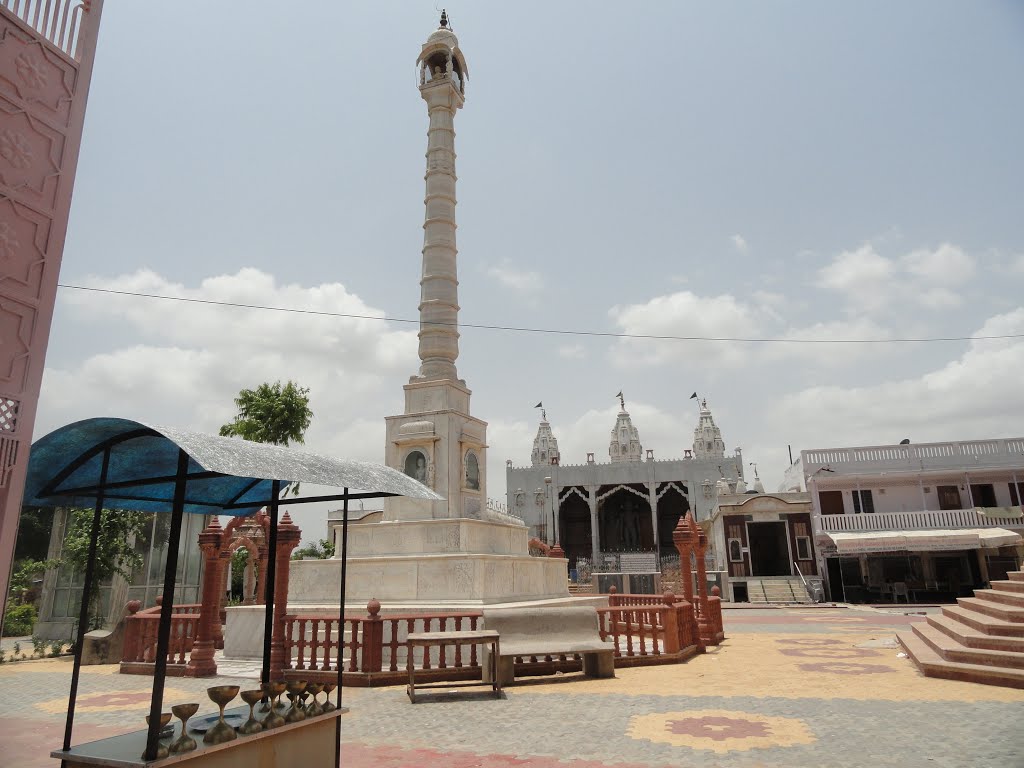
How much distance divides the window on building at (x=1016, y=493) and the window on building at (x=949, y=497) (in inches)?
79.1

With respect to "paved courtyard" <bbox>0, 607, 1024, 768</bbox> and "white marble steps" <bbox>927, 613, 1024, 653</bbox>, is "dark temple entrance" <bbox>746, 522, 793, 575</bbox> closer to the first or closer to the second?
"white marble steps" <bbox>927, 613, 1024, 653</bbox>

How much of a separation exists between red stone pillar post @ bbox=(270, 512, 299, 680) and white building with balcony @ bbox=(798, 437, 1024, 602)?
24642mm

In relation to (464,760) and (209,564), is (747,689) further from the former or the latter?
(209,564)

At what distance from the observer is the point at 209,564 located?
12.4m

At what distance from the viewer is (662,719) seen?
720 centimetres

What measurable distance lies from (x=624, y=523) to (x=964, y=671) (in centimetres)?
4547

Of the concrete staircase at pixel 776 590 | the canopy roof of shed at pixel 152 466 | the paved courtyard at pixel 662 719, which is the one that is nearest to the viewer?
the canopy roof of shed at pixel 152 466

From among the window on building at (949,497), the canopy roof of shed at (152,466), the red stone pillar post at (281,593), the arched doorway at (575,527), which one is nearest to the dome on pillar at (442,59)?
the red stone pillar post at (281,593)

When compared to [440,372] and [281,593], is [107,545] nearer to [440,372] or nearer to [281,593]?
[281,593]

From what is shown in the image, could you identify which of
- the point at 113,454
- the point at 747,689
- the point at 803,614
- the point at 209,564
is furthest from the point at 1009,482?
the point at 113,454

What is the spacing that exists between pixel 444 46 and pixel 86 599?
17.8 m

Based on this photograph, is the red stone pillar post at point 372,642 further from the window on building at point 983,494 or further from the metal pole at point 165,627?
the window on building at point 983,494

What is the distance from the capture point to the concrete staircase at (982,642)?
888 centimetres

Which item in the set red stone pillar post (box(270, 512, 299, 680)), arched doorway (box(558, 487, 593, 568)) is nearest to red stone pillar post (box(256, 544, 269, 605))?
red stone pillar post (box(270, 512, 299, 680))
